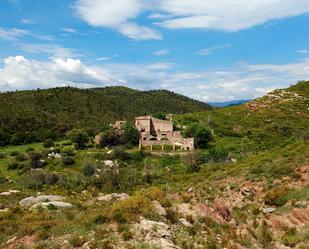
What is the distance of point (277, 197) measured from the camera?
21.8m

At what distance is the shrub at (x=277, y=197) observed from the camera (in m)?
21.3

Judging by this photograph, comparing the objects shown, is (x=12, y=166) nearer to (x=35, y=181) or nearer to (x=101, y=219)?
(x=35, y=181)

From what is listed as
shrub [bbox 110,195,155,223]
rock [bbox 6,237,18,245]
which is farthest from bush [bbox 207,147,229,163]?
rock [bbox 6,237,18,245]

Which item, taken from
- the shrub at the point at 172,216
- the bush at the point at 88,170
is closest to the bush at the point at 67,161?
the bush at the point at 88,170

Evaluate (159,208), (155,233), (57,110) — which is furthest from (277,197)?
(57,110)

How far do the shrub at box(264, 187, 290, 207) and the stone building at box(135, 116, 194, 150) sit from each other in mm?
52978

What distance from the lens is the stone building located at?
76.6 metres

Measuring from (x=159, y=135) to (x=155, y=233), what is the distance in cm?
6776

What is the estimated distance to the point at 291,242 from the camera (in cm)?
1700

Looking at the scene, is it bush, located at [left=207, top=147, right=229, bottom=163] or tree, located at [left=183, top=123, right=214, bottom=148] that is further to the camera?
tree, located at [left=183, top=123, right=214, bottom=148]

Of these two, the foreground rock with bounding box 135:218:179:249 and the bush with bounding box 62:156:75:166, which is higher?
the foreground rock with bounding box 135:218:179:249

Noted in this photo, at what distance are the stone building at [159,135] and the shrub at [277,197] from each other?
52978mm

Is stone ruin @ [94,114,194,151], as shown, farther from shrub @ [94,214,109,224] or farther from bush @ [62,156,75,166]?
shrub @ [94,214,109,224]

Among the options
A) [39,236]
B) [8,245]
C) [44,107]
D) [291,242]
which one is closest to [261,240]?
[291,242]
